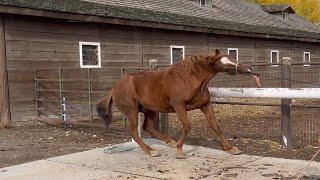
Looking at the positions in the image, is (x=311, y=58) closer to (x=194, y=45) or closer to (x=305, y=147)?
(x=194, y=45)

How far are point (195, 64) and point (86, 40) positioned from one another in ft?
29.8

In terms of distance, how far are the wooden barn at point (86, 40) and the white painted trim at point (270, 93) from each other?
5.66 m

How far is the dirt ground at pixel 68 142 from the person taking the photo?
7.83 m

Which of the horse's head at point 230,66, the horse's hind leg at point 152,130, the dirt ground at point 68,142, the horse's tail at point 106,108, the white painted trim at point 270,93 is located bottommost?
the dirt ground at point 68,142

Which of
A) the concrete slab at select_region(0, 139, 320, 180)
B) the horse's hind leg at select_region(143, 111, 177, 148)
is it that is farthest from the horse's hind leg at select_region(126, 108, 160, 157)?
the horse's hind leg at select_region(143, 111, 177, 148)

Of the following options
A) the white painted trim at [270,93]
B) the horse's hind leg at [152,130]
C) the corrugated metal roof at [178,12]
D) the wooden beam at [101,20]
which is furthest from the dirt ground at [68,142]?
the corrugated metal roof at [178,12]

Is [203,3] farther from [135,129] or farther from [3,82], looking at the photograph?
[135,129]

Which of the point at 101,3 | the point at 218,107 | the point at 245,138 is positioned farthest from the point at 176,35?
the point at 245,138

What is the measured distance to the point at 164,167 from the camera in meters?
6.50

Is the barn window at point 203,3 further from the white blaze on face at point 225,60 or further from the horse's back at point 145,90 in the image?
the white blaze on face at point 225,60

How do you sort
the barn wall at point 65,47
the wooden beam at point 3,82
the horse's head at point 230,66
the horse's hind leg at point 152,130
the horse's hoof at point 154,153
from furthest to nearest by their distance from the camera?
the barn wall at point 65,47 < the wooden beam at point 3,82 < the horse's hind leg at point 152,130 < the horse's hoof at point 154,153 < the horse's head at point 230,66

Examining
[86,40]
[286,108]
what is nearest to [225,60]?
[286,108]

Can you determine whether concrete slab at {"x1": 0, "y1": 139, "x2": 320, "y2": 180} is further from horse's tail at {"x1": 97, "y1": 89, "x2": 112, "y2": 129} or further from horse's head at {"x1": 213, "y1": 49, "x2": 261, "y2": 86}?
horse's head at {"x1": 213, "y1": 49, "x2": 261, "y2": 86}

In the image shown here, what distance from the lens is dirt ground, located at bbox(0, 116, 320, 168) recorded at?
7.83 meters
